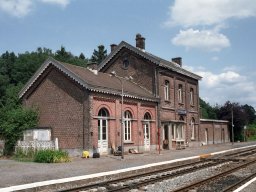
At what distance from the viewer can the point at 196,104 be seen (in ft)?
140

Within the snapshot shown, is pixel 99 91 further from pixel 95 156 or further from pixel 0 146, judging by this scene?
pixel 0 146

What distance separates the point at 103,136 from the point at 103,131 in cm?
36

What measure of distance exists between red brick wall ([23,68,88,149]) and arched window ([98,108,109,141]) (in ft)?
4.80

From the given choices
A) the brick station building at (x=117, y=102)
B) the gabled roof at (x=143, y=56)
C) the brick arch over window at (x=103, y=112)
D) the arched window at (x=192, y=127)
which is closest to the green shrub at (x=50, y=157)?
the brick station building at (x=117, y=102)

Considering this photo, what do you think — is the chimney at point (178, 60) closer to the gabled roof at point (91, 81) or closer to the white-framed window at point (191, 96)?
the white-framed window at point (191, 96)

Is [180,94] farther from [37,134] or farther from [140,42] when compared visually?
[37,134]

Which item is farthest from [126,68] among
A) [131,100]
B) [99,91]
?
Result: [99,91]

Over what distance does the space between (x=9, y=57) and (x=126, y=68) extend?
40.5 meters

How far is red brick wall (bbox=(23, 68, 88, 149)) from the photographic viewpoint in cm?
2664

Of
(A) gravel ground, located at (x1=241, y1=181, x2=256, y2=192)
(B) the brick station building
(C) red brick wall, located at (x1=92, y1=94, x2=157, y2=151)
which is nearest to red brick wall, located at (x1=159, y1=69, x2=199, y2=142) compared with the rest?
(B) the brick station building

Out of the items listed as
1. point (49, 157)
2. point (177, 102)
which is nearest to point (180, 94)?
point (177, 102)

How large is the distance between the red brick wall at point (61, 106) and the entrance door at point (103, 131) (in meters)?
1.47

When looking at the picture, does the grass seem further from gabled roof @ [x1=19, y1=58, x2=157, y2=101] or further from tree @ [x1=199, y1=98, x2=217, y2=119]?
tree @ [x1=199, y1=98, x2=217, y2=119]

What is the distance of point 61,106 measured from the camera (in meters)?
27.8
